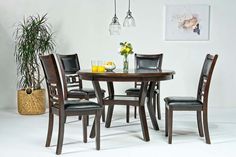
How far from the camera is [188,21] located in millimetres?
6262

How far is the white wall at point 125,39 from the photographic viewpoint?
6.32 metres

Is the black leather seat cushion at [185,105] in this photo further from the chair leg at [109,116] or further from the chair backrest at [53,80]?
the chair backrest at [53,80]

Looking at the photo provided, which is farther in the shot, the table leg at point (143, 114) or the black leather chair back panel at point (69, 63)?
the black leather chair back panel at point (69, 63)

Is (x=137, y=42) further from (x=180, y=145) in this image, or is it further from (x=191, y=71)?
(x=180, y=145)

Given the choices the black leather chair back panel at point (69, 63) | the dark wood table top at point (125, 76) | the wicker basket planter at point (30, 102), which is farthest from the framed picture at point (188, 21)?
the wicker basket planter at point (30, 102)

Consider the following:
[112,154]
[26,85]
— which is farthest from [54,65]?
[26,85]

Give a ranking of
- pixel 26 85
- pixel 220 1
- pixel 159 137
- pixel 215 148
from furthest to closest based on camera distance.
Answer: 1. pixel 220 1
2. pixel 26 85
3. pixel 159 137
4. pixel 215 148

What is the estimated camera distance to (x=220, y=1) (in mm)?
6250

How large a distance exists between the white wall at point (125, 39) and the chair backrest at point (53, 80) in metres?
2.75

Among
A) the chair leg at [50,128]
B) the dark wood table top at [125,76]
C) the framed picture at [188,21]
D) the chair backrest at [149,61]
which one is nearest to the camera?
the chair leg at [50,128]

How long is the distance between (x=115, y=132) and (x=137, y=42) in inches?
94.0

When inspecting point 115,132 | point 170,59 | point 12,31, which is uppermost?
point 12,31

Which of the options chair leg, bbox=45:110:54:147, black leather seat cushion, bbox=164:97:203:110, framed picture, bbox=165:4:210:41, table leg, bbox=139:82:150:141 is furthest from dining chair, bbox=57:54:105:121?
framed picture, bbox=165:4:210:41

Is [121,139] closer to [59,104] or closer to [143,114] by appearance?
[143,114]
